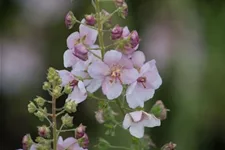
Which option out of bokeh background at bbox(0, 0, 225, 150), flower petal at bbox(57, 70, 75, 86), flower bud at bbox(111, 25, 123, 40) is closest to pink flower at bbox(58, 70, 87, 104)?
flower petal at bbox(57, 70, 75, 86)

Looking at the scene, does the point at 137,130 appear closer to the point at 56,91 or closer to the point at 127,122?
the point at 127,122

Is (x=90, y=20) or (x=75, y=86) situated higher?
(x=90, y=20)

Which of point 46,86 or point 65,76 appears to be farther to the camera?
point 65,76

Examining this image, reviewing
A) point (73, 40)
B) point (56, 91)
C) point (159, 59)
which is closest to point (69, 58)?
point (73, 40)

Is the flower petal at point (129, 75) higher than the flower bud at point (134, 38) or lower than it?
lower

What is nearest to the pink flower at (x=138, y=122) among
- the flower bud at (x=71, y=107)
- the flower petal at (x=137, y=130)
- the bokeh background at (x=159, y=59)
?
the flower petal at (x=137, y=130)

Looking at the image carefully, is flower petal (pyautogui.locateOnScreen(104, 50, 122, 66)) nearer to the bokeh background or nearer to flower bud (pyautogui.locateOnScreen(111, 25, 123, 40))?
flower bud (pyautogui.locateOnScreen(111, 25, 123, 40))

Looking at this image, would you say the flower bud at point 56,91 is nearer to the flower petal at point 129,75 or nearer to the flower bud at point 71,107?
the flower bud at point 71,107

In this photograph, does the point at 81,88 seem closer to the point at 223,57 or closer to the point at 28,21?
the point at 223,57
